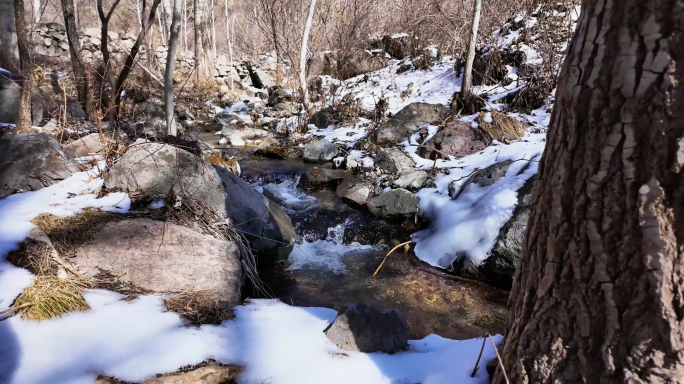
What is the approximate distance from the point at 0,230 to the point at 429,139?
5.86m

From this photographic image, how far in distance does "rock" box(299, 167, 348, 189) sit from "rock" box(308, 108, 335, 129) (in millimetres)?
3431

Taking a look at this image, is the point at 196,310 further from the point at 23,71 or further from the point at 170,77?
the point at 23,71

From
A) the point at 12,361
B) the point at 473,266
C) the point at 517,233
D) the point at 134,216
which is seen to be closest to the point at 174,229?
the point at 134,216

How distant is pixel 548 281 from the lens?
1279 millimetres

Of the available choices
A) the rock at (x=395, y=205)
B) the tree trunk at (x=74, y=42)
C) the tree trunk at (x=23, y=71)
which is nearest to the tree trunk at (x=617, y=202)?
the rock at (x=395, y=205)

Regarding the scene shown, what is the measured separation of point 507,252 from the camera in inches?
→ 156

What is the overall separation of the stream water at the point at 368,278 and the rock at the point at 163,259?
96 centimetres

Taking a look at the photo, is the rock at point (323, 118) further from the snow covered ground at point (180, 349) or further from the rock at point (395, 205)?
the snow covered ground at point (180, 349)

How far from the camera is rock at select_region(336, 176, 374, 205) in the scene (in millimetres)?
5785

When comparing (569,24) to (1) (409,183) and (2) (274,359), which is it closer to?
(1) (409,183)

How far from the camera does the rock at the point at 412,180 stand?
5.76 metres

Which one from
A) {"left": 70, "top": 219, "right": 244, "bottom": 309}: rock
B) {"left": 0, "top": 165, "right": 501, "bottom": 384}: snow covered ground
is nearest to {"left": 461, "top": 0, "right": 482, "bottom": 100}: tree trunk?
{"left": 70, "top": 219, "right": 244, "bottom": 309}: rock

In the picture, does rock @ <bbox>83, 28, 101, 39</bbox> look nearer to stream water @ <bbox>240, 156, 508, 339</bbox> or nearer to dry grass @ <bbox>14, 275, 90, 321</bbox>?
stream water @ <bbox>240, 156, 508, 339</bbox>

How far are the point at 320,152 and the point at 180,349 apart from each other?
6.10 metres
